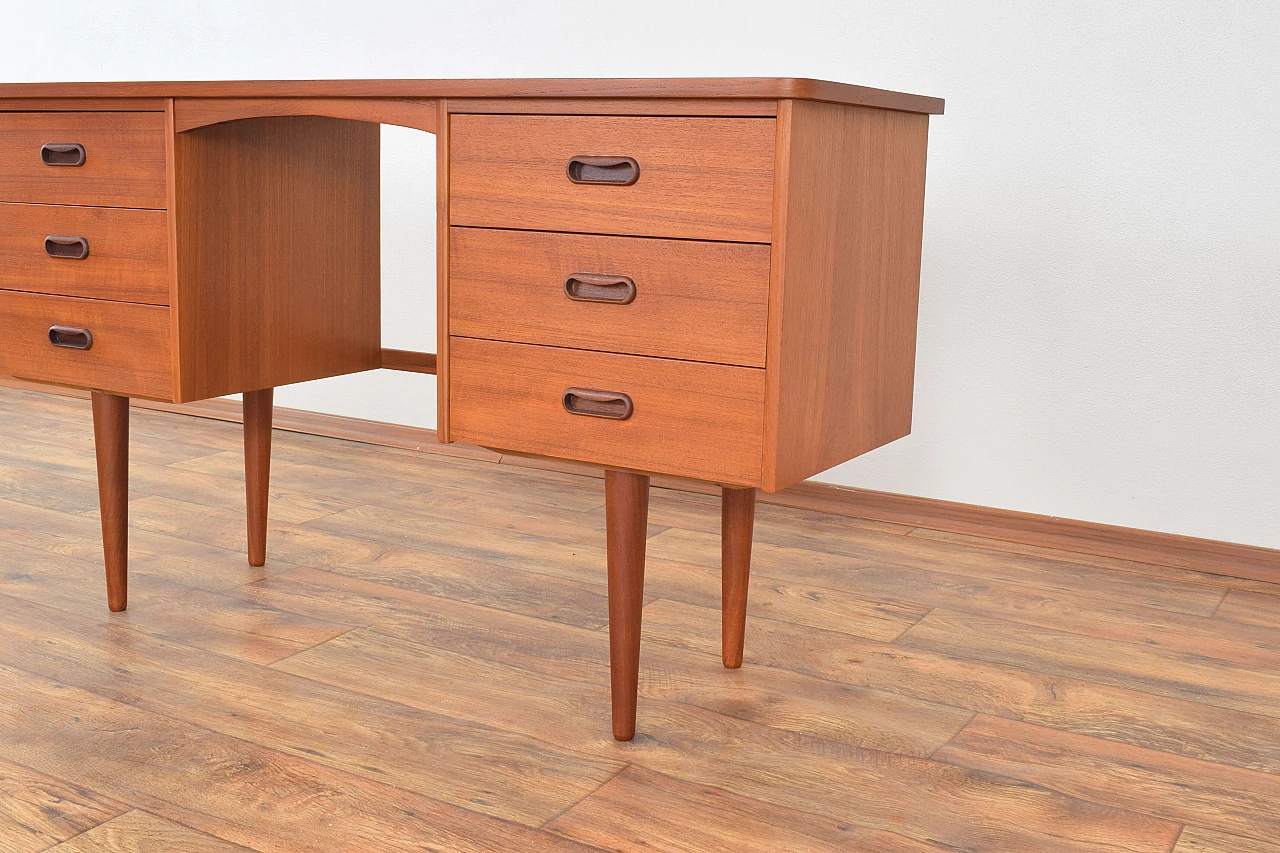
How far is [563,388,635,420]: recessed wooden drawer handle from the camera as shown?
1.27 meters

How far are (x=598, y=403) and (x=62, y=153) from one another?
815mm

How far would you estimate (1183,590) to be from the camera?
77.9 inches

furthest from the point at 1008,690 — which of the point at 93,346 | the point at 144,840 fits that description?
the point at 93,346

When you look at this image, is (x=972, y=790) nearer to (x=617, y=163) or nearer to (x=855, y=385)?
(x=855, y=385)

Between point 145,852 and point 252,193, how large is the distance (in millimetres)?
824

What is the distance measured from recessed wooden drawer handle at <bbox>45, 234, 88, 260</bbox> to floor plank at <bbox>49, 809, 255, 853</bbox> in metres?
0.73

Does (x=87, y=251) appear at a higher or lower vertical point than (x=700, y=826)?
higher

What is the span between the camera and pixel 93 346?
5.25ft

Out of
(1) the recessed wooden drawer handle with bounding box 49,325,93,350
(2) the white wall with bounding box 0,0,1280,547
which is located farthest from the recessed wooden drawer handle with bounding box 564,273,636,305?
(2) the white wall with bounding box 0,0,1280,547

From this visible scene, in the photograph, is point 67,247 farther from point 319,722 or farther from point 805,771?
point 805,771

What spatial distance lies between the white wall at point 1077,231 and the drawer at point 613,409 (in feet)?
3.67

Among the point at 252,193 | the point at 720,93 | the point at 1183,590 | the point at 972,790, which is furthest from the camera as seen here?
the point at 1183,590

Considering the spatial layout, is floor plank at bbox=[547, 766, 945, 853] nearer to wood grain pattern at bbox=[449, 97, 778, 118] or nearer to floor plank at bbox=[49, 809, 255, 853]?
floor plank at bbox=[49, 809, 255, 853]

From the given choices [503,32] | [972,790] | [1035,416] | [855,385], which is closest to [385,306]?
[503,32]
